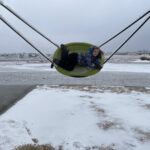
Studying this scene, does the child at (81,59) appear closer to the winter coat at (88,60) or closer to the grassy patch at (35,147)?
the winter coat at (88,60)

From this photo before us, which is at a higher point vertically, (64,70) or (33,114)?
(64,70)

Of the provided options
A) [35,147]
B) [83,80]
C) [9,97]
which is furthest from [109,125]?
[83,80]

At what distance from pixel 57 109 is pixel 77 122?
212cm

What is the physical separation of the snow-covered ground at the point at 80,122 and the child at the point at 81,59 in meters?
1.38

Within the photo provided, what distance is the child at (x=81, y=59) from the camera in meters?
9.77

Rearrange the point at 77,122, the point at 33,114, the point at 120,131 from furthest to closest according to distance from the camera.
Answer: the point at 33,114 < the point at 77,122 < the point at 120,131

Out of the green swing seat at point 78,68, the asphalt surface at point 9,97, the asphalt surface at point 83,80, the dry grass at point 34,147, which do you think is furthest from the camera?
the asphalt surface at point 83,80

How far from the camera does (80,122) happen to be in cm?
972

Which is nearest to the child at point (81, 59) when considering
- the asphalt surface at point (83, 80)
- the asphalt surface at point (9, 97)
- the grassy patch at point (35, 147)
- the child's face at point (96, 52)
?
the child's face at point (96, 52)

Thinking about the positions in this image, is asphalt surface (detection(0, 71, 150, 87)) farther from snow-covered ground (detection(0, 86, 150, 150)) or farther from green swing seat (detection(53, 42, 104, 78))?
green swing seat (detection(53, 42, 104, 78))

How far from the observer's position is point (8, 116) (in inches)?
402

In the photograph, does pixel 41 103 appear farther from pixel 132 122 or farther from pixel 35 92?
pixel 132 122

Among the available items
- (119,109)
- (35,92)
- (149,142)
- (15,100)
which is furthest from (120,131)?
(35,92)

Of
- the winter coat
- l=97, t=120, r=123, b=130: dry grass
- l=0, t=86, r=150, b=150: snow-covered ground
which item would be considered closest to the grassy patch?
l=0, t=86, r=150, b=150: snow-covered ground
